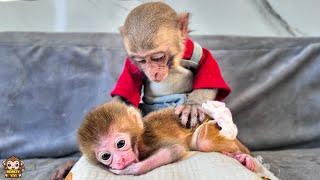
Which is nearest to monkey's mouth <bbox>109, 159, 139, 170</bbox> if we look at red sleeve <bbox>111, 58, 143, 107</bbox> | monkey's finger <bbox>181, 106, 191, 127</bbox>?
monkey's finger <bbox>181, 106, 191, 127</bbox>

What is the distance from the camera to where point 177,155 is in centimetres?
92

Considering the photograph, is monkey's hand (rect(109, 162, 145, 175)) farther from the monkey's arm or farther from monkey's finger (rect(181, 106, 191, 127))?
monkey's finger (rect(181, 106, 191, 127))

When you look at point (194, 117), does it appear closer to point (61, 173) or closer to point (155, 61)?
point (155, 61)

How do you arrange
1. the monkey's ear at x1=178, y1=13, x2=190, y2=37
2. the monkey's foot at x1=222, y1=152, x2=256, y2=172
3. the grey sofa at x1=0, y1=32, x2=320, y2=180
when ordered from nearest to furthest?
1. the monkey's foot at x1=222, y1=152, x2=256, y2=172
2. the monkey's ear at x1=178, y1=13, x2=190, y2=37
3. the grey sofa at x1=0, y1=32, x2=320, y2=180

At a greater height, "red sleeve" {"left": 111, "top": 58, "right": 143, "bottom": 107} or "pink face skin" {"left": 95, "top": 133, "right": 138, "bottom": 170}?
"pink face skin" {"left": 95, "top": 133, "right": 138, "bottom": 170}

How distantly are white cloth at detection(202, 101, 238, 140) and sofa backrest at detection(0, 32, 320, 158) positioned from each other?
1.38ft

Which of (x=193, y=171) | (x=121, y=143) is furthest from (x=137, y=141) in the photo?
(x=193, y=171)

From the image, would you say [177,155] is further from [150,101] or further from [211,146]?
[150,101]

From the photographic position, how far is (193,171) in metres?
0.85

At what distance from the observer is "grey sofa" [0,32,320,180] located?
144 centimetres

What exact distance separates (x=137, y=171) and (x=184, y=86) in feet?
1.17

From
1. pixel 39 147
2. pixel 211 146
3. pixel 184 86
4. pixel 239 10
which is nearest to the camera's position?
pixel 211 146

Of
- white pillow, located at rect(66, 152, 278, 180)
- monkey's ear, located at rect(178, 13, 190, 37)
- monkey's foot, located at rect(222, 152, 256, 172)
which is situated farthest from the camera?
monkey's ear, located at rect(178, 13, 190, 37)

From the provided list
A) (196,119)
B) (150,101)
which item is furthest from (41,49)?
(196,119)
